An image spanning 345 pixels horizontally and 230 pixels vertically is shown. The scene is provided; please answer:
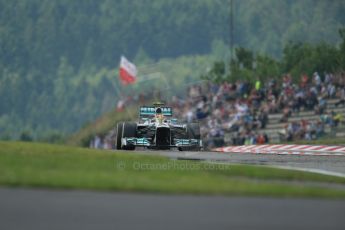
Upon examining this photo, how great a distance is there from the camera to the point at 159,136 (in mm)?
31438

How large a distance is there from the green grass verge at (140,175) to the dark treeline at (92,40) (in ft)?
293

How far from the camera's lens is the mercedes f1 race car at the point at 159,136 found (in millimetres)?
31297

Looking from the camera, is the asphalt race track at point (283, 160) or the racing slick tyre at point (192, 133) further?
the racing slick tyre at point (192, 133)

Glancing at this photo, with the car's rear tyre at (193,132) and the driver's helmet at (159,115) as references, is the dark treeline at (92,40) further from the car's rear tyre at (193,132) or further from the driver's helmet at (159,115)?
the car's rear tyre at (193,132)

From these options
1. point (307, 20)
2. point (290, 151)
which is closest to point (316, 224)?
point (290, 151)

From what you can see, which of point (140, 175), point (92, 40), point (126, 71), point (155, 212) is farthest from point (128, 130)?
point (92, 40)

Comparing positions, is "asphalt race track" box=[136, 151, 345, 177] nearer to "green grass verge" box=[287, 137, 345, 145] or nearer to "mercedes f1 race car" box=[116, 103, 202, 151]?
"mercedes f1 race car" box=[116, 103, 202, 151]

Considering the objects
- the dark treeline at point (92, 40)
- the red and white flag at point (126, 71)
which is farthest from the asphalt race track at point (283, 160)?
the dark treeline at point (92, 40)

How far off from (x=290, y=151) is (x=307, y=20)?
7938 centimetres

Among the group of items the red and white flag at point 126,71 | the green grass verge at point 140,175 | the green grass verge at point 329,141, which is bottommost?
the green grass verge at point 140,175

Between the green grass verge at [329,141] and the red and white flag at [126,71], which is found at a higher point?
the red and white flag at [126,71]

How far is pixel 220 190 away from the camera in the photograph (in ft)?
48.3

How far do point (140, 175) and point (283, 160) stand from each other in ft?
27.8

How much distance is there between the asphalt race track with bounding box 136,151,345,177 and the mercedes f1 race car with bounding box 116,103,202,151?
16.6ft
